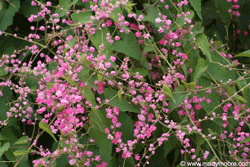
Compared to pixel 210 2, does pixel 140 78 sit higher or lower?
lower

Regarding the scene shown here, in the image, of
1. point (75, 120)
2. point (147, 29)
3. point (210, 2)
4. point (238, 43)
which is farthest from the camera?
point (238, 43)

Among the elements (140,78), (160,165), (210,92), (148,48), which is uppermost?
(148,48)

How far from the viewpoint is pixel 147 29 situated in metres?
1.71

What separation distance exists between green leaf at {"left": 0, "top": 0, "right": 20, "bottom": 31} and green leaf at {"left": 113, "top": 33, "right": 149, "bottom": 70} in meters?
0.52

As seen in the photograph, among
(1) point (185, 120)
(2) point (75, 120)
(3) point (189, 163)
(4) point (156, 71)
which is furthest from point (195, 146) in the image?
(2) point (75, 120)

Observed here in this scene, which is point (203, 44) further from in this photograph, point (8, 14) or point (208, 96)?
point (8, 14)

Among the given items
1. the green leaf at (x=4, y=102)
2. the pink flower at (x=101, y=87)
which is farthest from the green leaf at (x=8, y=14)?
the pink flower at (x=101, y=87)

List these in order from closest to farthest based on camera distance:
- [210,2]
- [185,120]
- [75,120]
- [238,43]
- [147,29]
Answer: [75,120]
[185,120]
[147,29]
[210,2]
[238,43]

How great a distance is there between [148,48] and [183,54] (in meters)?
0.17

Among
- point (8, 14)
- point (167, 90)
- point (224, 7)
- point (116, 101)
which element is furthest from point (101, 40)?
point (224, 7)

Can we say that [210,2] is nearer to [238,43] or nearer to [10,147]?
[238,43]

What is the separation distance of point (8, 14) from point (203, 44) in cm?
→ 93

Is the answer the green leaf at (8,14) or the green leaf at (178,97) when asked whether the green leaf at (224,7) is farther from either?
the green leaf at (8,14)

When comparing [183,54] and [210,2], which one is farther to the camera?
[210,2]
